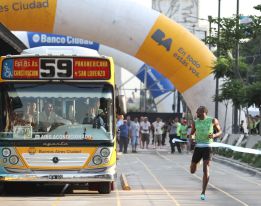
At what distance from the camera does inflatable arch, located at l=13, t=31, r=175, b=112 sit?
36969 mm

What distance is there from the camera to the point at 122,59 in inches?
2061

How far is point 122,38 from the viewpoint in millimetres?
31062

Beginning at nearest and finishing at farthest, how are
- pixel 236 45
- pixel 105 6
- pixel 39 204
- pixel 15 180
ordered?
pixel 39 204
pixel 15 180
pixel 105 6
pixel 236 45

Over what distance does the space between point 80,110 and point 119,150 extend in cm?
2327

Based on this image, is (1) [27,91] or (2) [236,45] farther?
(2) [236,45]

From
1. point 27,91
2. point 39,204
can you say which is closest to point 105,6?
point 27,91

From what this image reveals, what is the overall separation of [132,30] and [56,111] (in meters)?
15.0

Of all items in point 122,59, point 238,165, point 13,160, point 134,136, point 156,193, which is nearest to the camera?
point 13,160

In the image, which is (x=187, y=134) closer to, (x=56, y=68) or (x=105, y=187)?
(x=105, y=187)

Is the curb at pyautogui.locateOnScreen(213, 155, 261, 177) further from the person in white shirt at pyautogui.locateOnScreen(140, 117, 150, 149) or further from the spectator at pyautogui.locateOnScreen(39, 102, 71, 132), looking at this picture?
the spectator at pyautogui.locateOnScreen(39, 102, 71, 132)

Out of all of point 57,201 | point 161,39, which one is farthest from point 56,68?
point 161,39

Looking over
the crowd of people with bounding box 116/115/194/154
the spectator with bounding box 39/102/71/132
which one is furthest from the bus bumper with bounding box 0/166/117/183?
the crowd of people with bounding box 116/115/194/154

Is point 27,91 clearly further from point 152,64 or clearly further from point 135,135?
point 135,135

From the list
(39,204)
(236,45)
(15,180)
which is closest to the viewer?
(39,204)
